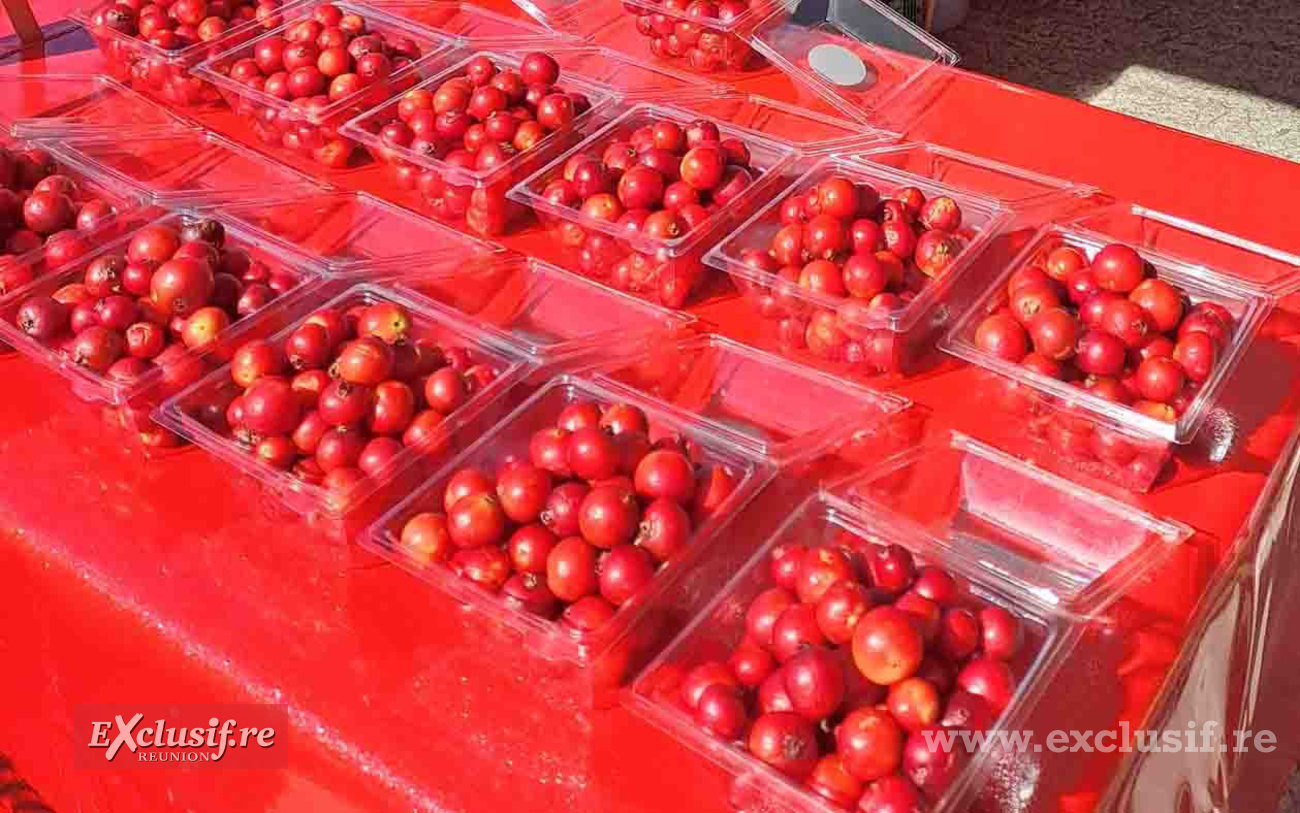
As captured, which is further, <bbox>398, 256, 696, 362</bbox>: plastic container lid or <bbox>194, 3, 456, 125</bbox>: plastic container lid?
<bbox>194, 3, 456, 125</bbox>: plastic container lid

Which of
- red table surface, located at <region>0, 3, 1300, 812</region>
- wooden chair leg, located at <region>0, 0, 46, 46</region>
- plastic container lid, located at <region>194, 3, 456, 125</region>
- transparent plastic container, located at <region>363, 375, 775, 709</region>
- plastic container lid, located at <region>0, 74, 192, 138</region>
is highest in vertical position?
plastic container lid, located at <region>194, 3, 456, 125</region>

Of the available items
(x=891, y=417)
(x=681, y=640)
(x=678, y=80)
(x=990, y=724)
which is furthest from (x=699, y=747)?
(x=678, y=80)

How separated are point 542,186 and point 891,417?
0.68 meters

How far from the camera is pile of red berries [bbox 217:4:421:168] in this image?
2023 mm

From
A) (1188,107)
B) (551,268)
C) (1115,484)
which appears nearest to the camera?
(1115,484)

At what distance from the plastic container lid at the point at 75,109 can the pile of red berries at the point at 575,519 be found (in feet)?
3.98

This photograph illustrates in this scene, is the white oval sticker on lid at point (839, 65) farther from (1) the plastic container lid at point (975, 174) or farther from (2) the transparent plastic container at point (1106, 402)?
(2) the transparent plastic container at point (1106, 402)

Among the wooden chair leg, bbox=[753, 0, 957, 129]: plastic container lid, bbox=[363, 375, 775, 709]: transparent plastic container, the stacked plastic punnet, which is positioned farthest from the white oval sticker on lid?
the wooden chair leg

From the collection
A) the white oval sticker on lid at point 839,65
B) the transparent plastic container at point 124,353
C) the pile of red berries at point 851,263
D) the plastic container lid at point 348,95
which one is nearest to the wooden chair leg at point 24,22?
the plastic container lid at point 348,95

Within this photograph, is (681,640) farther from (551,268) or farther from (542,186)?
(542,186)

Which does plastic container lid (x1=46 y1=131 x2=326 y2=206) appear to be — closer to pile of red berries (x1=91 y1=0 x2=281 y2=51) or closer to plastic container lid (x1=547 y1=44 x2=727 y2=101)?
pile of red berries (x1=91 y1=0 x2=281 y2=51)

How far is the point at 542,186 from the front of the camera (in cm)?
181

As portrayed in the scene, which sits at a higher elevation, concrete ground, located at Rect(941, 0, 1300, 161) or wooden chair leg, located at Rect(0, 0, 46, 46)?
wooden chair leg, located at Rect(0, 0, 46, 46)

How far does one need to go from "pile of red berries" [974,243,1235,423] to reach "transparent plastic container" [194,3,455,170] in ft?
3.83
